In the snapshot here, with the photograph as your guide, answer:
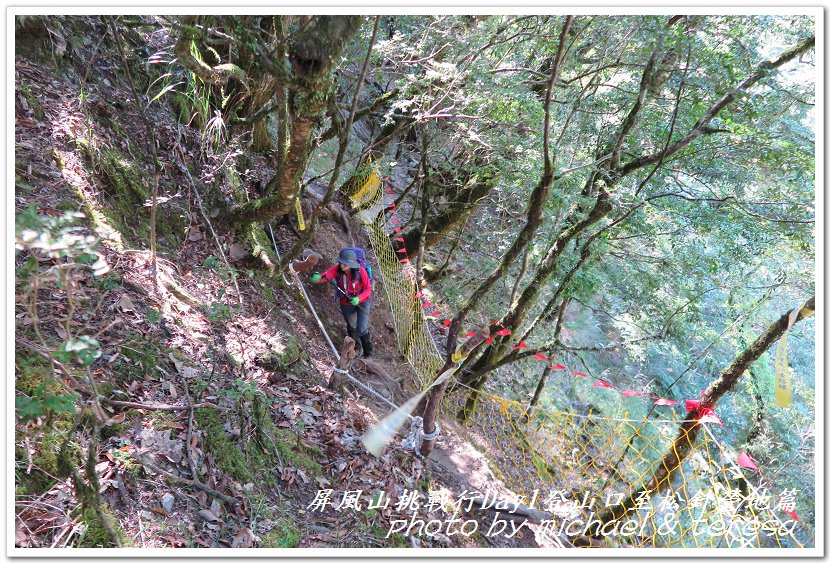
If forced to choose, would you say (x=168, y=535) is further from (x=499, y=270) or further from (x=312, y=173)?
(x=312, y=173)

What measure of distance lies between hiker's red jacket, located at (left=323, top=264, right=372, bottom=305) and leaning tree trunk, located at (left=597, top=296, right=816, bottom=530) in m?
2.57

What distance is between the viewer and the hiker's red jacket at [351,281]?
4.30 metres

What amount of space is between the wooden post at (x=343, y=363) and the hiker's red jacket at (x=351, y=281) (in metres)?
0.92

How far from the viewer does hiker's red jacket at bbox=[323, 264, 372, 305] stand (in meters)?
4.30

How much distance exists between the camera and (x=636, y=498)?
10.5 ft

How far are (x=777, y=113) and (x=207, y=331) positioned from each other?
3841mm

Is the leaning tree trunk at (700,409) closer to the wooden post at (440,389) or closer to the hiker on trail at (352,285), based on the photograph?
the wooden post at (440,389)

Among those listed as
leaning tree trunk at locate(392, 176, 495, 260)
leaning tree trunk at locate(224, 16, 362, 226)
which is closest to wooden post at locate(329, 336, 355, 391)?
leaning tree trunk at locate(224, 16, 362, 226)

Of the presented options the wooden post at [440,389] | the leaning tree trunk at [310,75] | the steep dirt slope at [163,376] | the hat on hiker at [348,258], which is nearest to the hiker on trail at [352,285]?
the hat on hiker at [348,258]

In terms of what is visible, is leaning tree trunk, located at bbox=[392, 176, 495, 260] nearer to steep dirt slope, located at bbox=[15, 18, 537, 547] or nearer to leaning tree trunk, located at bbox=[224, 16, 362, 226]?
steep dirt slope, located at bbox=[15, 18, 537, 547]

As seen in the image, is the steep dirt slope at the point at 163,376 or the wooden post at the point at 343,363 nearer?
the steep dirt slope at the point at 163,376

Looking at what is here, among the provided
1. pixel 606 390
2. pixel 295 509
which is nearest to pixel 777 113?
pixel 295 509

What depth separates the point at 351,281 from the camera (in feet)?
14.1

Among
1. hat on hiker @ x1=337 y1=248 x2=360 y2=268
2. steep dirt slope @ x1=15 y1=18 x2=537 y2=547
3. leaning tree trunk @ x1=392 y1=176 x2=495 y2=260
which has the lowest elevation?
steep dirt slope @ x1=15 y1=18 x2=537 y2=547
